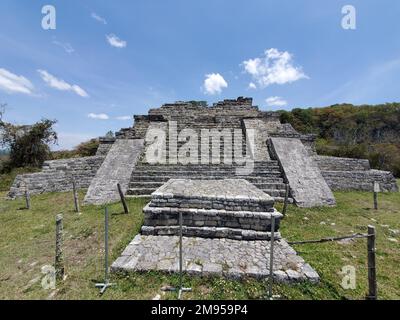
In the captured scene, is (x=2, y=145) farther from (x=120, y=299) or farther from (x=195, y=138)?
(x=120, y=299)

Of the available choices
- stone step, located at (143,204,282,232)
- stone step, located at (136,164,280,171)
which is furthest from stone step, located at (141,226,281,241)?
stone step, located at (136,164,280,171)

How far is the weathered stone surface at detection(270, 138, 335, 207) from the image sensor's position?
24.5 ft

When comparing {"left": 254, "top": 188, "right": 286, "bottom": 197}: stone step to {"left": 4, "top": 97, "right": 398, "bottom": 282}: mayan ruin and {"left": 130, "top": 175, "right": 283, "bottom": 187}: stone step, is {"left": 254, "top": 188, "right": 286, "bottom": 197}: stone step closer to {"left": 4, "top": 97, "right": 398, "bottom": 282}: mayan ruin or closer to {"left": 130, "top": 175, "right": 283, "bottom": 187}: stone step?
{"left": 4, "top": 97, "right": 398, "bottom": 282}: mayan ruin

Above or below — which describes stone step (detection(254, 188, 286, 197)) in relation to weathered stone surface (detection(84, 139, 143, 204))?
below

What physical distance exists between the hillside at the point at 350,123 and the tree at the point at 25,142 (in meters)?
22.9

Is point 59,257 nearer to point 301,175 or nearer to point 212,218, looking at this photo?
point 212,218

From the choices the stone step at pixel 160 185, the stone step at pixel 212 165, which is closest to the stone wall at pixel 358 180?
the stone step at pixel 212 165

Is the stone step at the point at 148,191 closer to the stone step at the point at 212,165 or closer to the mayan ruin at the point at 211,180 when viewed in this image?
the mayan ruin at the point at 211,180

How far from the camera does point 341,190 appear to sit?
9320 millimetres

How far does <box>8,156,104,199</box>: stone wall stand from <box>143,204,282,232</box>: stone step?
633cm

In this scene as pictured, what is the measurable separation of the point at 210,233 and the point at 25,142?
53.6 feet

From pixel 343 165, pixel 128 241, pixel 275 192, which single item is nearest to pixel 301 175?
pixel 275 192

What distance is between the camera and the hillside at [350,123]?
25219mm

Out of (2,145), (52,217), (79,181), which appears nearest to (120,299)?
(52,217)
